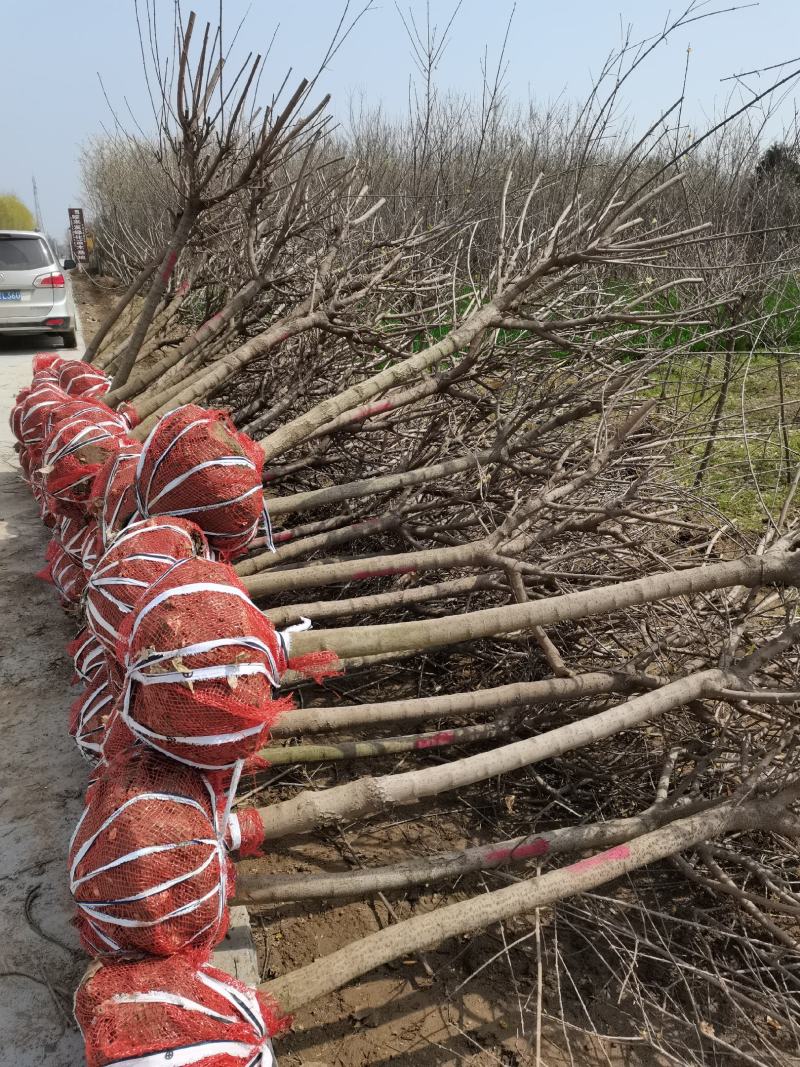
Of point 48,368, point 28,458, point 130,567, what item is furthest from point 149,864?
point 48,368

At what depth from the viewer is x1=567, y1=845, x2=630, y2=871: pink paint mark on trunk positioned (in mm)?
1921

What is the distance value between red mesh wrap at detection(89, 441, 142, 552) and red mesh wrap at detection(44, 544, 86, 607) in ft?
1.61

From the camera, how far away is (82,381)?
15.3ft

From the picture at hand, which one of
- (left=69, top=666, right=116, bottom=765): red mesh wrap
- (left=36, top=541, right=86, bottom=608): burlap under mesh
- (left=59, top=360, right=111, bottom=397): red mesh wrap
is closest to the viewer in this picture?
(left=69, top=666, right=116, bottom=765): red mesh wrap

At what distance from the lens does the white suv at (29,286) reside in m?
10.0

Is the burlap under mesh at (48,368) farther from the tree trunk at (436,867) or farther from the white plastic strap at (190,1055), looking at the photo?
the white plastic strap at (190,1055)

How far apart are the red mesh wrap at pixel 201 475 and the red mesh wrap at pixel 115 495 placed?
0.19 metres

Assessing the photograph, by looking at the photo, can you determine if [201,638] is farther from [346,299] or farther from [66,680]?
[346,299]

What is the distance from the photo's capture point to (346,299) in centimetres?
410

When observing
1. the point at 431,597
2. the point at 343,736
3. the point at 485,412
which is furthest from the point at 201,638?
the point at 485,412

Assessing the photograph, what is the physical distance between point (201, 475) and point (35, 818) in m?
1.28

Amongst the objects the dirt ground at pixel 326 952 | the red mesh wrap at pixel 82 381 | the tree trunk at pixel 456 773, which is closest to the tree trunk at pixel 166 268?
the red mesh wrap at pixel 82 381

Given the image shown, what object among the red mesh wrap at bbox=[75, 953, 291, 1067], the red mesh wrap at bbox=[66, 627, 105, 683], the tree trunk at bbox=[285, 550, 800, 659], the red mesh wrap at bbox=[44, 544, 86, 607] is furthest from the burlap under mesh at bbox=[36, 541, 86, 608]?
the red mesh wrap at bbox=[75, 953, 291, 1067]

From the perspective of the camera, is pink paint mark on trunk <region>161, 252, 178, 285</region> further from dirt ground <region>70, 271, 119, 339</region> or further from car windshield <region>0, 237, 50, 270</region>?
dirt ground <region>70, 271, 119, 339</region>
